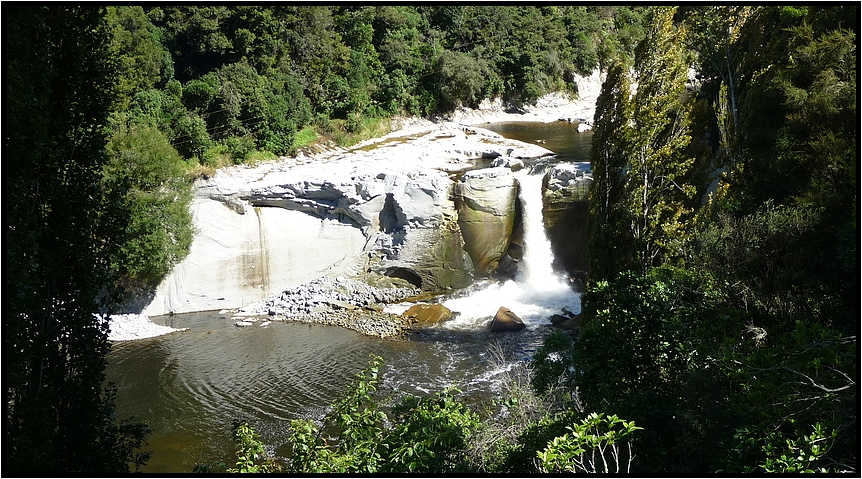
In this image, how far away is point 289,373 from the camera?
1405cm

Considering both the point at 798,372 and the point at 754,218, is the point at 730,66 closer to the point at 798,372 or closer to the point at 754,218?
the point at 754,218

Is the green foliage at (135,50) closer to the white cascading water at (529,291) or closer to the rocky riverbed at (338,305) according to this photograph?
the rocky riverbed at (338,305)

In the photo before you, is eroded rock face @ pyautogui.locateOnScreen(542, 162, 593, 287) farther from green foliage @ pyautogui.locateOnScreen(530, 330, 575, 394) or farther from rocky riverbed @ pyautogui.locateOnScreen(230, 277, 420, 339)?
green foliage @ pyautogui.locateOnScreen(530, 330, 575, 394)

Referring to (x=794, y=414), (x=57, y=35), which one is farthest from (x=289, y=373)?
(x=794, y=414)

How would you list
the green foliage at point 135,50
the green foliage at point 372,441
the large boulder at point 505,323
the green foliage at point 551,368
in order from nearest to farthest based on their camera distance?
the green foliage at point 372,441 < the green foliage at point 551,368 < the large boulder at point 505,323 < the green foliage at point 135,50

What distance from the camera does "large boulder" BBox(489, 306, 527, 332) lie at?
15.8m

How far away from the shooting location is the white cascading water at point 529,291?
1697cm

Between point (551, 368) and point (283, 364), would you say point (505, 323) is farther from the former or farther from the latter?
point (551, 368)

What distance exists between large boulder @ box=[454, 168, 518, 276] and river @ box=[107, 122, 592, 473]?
75 centimetres

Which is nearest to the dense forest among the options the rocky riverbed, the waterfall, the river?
the river

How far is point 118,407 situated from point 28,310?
331 inches

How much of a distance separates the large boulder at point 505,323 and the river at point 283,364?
21 cm

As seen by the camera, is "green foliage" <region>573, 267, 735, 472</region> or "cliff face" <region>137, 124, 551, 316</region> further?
"cliff face" <region>137, 124, 551, 316</region>

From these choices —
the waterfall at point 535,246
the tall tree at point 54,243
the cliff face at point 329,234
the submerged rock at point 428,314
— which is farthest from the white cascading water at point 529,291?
the tall tree at point 54,243
